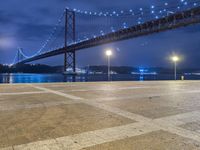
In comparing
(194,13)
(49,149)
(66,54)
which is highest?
(194,13)

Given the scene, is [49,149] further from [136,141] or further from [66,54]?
[66,54]

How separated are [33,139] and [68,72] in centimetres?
5176

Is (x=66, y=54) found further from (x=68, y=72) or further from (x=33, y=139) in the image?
(x=33, y=139)

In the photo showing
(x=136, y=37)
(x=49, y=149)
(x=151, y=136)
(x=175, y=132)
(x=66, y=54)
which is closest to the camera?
(x=49, y=149)

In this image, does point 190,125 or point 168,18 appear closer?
point 190,125

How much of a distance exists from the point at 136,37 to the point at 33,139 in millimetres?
35750

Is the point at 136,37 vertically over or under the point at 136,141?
over

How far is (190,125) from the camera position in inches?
177

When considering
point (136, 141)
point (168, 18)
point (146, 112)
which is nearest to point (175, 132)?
point (136, 141)

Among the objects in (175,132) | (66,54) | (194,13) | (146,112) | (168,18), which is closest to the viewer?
(175,132)

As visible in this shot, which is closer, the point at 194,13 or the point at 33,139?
the point at 33,139

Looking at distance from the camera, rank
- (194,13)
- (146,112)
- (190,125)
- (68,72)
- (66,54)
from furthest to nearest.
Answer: (68,72) → (66,54) → (194,13) → (146,112) → (190,125)

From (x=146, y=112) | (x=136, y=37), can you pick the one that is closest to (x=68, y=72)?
(x=136, y=37)

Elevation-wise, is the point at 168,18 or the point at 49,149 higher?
the point at 168,18
